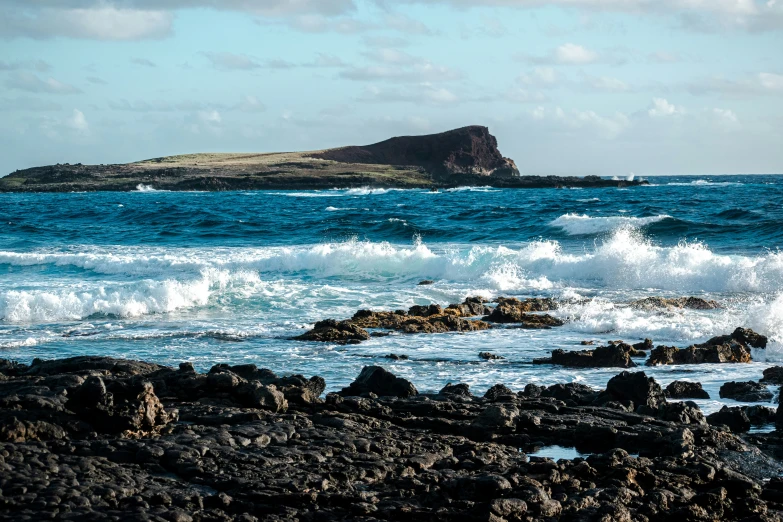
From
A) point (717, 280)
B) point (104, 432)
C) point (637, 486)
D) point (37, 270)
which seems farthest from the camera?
point (37, 270)

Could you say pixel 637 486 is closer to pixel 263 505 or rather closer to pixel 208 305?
pixel 263 505

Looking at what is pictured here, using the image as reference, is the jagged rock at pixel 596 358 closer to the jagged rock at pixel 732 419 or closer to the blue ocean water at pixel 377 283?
the blue ocean water at pixel 377 283

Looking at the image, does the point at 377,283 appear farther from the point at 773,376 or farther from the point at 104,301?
the point at 773,376

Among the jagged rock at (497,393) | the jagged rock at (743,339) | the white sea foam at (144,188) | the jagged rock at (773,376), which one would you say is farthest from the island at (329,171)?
the jagged rock at (497,393)

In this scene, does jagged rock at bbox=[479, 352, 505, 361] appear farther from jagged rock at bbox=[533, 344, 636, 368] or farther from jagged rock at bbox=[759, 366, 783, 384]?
jagged rock at bbox=[759, 366, 783, 384]

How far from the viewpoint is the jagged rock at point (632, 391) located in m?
9.71

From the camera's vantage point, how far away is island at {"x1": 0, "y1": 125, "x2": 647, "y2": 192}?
9269cm

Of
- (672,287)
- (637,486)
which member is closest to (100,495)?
(637,486)

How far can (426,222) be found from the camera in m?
40.0

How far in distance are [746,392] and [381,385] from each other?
14.3 feet

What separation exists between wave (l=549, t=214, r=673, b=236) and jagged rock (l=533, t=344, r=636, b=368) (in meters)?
22.1

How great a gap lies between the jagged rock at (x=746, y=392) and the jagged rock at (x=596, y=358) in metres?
2.13

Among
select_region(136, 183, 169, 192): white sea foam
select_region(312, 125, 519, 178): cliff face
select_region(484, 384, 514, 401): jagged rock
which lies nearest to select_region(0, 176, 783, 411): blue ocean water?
select_region(484, 384, 514, 401): jagged rock

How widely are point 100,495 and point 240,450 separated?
1357 millimetres
